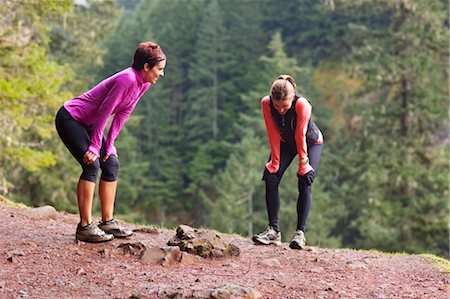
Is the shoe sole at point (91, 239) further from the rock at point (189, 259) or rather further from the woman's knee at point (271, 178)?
the woman's knee at point (271, 178)

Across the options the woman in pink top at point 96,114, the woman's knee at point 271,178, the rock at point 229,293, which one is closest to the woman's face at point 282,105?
the woman's knee at point 271,178

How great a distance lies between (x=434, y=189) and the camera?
22.2m

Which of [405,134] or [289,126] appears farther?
[405,134]

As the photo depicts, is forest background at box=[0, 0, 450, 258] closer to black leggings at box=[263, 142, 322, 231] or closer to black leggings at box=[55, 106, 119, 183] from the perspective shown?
black leggings at box=[55, 106, 119, 183]

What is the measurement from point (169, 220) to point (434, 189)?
22800 millimetres

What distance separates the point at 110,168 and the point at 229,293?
7.22 ft

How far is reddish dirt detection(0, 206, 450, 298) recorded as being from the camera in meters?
4.45

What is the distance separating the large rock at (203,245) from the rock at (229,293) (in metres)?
1.27

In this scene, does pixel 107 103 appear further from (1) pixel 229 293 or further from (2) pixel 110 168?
(1) pixel 229 293

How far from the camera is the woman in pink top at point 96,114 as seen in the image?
520 centimetres

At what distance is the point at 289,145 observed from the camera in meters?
6.26

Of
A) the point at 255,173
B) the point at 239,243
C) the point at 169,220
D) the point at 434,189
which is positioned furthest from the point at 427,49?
the point at 169,220

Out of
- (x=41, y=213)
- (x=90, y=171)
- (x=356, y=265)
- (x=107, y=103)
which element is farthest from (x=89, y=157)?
(x=356, y=265)

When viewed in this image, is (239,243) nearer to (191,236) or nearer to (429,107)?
(191,236)
